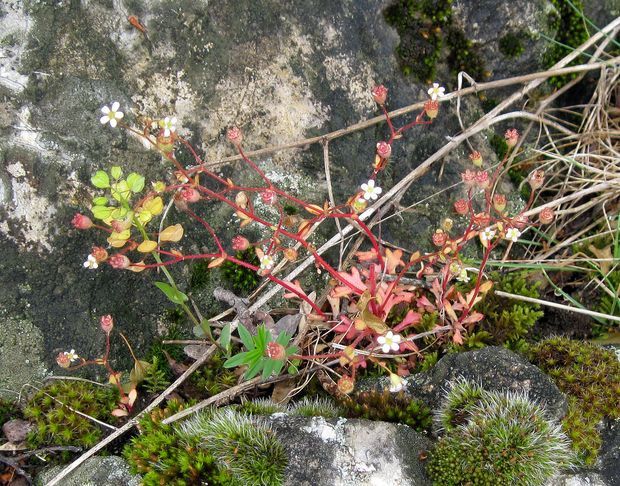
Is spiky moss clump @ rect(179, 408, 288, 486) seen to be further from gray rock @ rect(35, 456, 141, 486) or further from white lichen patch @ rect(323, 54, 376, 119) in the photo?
white lichen patch @ rect(323, 54, 376, 119)

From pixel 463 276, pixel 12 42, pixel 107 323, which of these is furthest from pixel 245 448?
pixel 12 42

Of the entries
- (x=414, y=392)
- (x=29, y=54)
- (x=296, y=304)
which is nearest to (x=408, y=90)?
(x=296, y=304)

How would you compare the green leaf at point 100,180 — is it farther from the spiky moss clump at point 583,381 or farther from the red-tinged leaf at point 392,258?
the spiky moss clump at point 583,381

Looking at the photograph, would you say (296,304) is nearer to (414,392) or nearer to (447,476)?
(414,392)

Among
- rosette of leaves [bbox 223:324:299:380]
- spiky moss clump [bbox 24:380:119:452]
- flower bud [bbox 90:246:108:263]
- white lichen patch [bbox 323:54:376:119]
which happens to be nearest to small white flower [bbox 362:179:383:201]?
white lichen patch [bbox 323:54:376:119]

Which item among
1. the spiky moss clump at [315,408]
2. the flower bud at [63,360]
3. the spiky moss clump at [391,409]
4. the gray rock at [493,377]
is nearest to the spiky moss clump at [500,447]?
the gray rock at [493,377]
